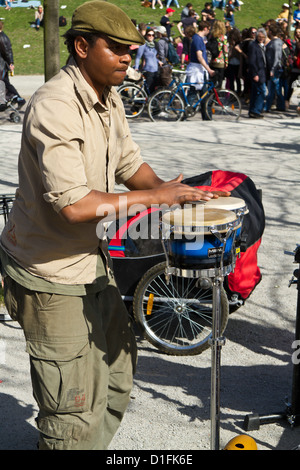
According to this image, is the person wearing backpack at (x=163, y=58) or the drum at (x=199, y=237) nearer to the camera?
the drum at (x=199, y=237)

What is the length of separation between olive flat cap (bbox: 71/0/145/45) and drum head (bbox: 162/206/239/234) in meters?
0.71

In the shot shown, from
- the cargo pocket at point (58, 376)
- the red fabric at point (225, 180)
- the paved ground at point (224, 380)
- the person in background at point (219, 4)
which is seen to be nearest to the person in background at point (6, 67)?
the paved ground at point (224, 380)

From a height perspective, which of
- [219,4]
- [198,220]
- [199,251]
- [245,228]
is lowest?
[219,4]

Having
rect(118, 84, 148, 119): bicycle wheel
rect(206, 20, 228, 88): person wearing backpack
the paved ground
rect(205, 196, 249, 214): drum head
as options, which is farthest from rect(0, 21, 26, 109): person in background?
rect(205, 196, 249, 214): drum head

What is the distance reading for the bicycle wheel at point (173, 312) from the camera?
4.55 meters

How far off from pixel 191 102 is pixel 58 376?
1142 centimetres

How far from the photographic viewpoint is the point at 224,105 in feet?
44.7

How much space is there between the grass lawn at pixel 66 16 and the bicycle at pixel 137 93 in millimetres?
10774

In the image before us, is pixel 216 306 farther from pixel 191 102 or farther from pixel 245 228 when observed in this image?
pixel 191 102

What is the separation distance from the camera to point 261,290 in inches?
Answer: 219

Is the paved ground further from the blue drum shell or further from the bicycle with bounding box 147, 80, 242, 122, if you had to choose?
the bicycle with bounding box 147, 80, 242, 122

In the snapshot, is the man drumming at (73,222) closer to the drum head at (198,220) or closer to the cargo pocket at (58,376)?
the cargo pocket at (58,376)

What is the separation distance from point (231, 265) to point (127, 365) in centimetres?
65

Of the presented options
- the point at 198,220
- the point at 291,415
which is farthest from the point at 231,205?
the point at 291,415
